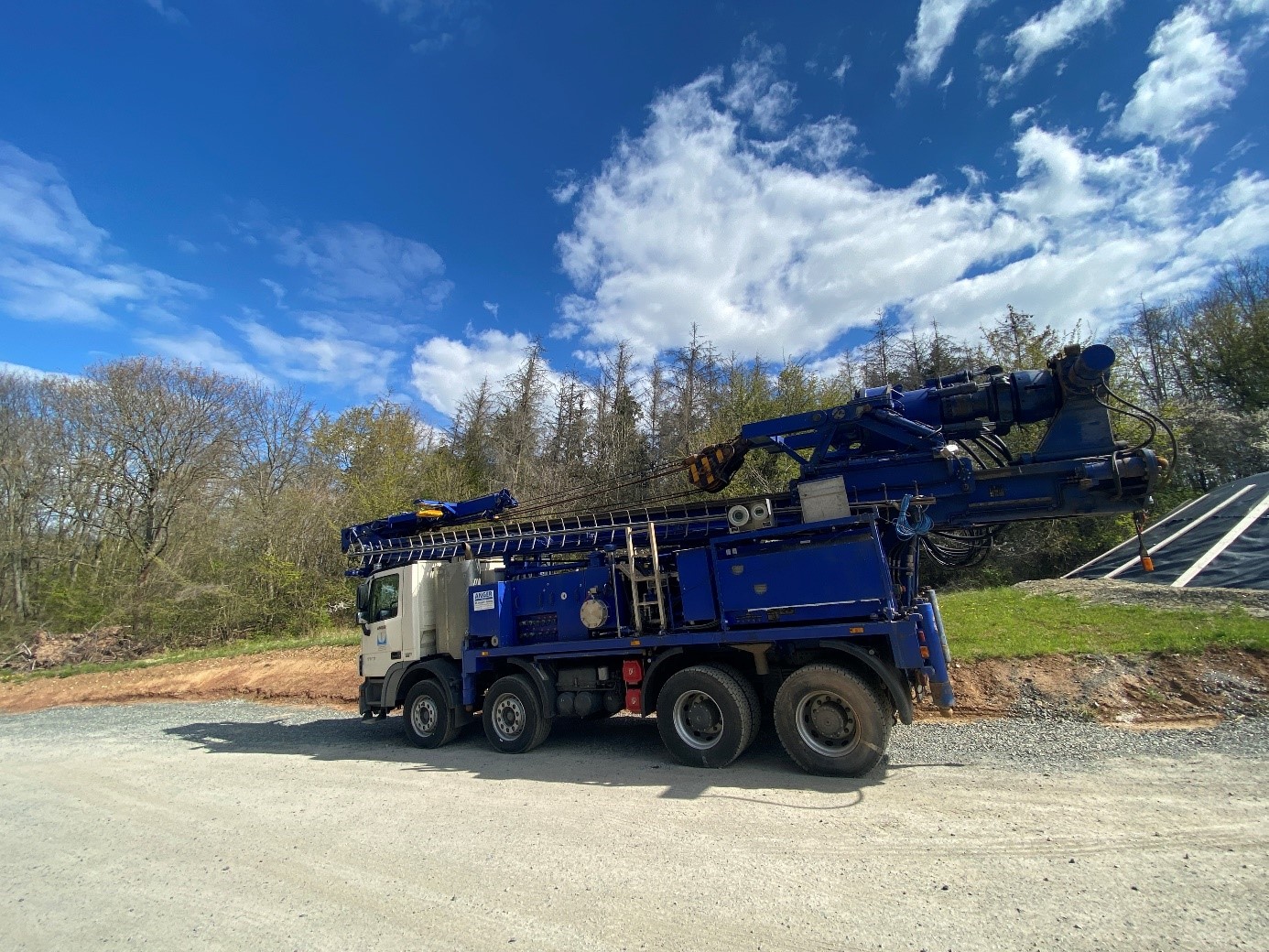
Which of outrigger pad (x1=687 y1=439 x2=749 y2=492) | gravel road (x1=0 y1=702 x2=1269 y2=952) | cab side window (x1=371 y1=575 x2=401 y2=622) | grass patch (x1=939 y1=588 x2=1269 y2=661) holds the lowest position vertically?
gravel road (x1=0 y1=702 x2=1269 y2=952)

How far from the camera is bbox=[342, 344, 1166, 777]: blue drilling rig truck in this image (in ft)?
21.3

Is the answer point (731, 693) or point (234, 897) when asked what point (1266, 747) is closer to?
point (731, 693)

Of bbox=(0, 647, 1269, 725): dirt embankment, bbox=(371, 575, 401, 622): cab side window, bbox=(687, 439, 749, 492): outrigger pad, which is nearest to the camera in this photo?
bbox=(0, 647, 1269, 725): dirt embankment

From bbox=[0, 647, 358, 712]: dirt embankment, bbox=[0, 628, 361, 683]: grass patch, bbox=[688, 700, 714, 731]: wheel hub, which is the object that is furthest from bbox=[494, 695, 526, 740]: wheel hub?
bbox=[0, 628, 361, 683]: grass patch

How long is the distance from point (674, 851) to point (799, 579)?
Answer: 3201 mm

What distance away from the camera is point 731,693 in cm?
703

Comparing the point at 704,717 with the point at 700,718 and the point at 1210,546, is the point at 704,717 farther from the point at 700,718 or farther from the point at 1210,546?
the point at 1210,546

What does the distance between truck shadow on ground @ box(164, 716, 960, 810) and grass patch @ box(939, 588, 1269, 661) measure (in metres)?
4.16

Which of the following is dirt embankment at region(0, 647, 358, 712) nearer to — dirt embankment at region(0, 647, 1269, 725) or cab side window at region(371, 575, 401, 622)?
cab side window at region(371, 575, 401, 622)

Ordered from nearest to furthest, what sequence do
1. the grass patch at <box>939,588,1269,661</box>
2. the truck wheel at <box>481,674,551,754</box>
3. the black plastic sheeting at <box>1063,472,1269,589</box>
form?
1. the truck wheel at <box>481,674,551,754</box>
2. the grass patch at <box>939,588,1269,661</box>
3. the black plastic sheeting at <box>1063,472,1269,589</box>

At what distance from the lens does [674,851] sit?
4.61m

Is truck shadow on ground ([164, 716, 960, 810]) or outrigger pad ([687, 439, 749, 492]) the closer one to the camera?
truck shadow on ground ([164, 716, 960, 810])

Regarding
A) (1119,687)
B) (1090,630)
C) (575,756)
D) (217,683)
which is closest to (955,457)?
(1119,687)

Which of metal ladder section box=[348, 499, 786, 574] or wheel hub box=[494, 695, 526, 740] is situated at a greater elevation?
metal ladder section box=[348, 499, 786, 574]
